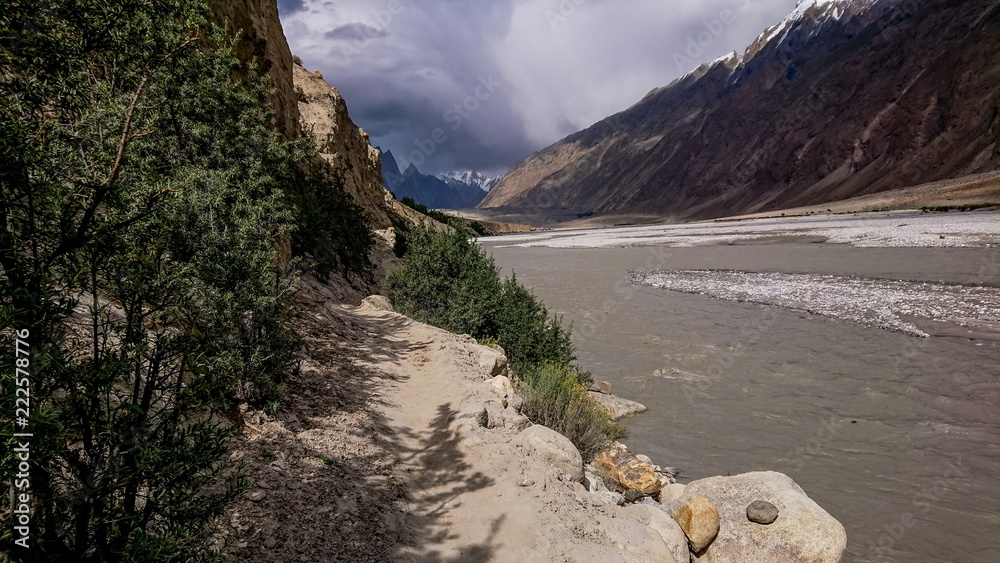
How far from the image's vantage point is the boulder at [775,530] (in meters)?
4.80

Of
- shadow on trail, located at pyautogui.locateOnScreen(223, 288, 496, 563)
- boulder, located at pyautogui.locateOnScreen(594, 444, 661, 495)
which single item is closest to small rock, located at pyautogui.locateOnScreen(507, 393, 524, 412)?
shadow on trail, located at pyautogui.locateOnScreen(223, 288, 496, 563)

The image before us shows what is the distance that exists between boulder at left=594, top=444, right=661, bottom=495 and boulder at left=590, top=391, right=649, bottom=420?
2.10m

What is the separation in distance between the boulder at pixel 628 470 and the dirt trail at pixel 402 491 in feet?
4.90

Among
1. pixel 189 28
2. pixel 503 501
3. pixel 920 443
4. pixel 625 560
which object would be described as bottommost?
pixel 920 443

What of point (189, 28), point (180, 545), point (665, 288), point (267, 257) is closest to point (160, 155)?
point (267, 257)

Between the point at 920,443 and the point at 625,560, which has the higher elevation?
the point at 625,560

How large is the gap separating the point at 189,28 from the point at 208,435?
7.49ft

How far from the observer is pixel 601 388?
1029 cm

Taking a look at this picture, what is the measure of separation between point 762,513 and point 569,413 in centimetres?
282

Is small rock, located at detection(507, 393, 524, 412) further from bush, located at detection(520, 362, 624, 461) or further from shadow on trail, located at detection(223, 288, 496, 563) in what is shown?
shadow on trail, located at detection(223, 288, 496, 563)

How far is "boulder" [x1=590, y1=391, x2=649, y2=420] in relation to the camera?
9188mm

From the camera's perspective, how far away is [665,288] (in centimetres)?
2223

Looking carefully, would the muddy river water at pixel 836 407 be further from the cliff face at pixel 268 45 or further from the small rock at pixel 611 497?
the cliff face at pixel 268 45

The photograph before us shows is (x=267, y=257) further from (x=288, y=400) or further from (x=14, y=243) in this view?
(x=14, y=243)
